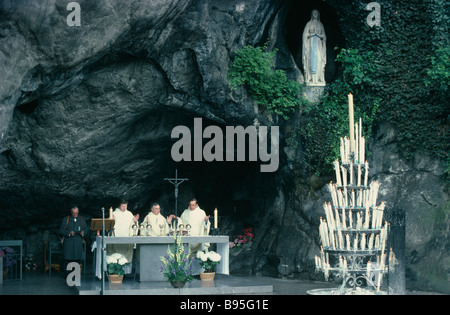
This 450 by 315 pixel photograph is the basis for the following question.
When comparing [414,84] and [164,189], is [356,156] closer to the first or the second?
[414,84]

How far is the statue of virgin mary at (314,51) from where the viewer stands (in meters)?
18.3

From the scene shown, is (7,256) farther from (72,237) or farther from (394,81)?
(394,81)

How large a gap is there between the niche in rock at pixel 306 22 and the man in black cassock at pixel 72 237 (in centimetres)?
687

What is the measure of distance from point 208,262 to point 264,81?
4.98 metres

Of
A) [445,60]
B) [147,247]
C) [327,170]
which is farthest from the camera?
[327,170]

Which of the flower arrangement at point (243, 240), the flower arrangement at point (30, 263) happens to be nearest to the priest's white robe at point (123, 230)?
the flower arrangement at point (243, 240)

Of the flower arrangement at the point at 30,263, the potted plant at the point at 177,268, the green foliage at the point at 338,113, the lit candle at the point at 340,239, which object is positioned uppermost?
the green foliage at the point at 338,113

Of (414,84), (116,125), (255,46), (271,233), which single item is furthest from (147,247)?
(414,84)

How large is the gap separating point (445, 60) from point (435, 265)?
4507mm

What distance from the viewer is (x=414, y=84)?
16.8 meters

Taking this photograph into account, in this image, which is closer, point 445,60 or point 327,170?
point 445,60

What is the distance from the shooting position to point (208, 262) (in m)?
14.8

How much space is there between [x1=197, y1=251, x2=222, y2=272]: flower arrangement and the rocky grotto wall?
10.5ft

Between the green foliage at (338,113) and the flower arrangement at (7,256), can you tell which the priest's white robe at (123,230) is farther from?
the green foliage at (338,113)
